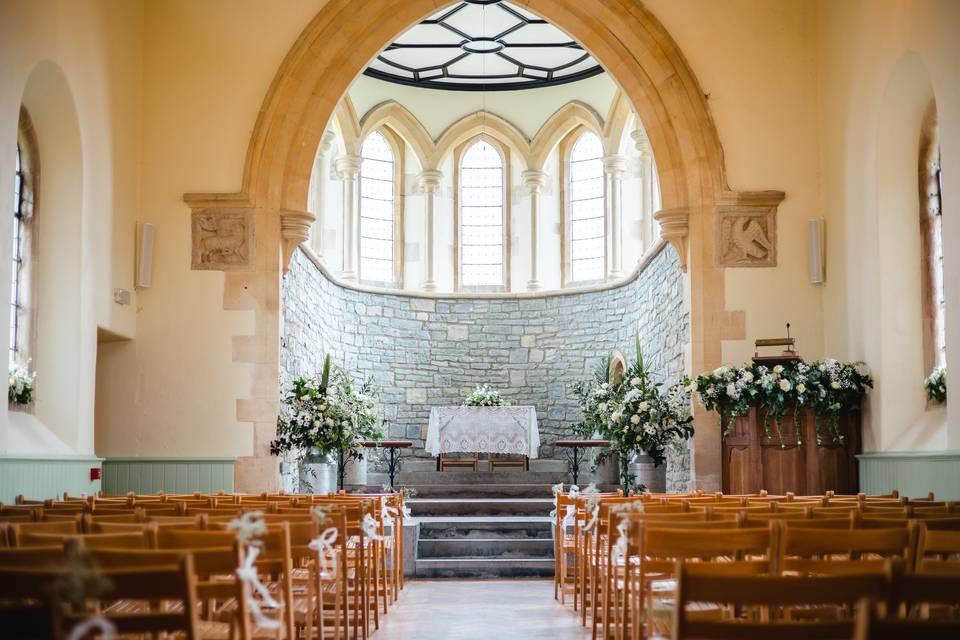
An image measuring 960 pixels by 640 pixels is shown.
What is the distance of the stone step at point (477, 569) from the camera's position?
10.2m

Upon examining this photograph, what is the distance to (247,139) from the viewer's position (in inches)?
451

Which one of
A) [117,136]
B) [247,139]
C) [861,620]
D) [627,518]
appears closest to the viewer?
[861,620]

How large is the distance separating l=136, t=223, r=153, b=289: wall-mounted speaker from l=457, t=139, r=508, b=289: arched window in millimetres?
7576

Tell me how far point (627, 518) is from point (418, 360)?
41.5 ft

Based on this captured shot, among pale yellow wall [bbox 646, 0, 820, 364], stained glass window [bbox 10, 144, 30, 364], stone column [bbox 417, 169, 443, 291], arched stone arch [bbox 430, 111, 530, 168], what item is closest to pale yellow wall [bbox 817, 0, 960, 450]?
pale yellow wall [bbox 646, 0, 820, 364]

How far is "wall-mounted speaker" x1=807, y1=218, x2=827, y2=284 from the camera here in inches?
435

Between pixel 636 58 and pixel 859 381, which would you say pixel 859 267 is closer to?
pixel 859 381

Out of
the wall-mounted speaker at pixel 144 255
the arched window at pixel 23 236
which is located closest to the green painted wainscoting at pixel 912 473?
the wall-mounted speaker at pixel 144 255

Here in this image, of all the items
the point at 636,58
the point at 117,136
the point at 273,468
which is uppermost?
the point at 636,58

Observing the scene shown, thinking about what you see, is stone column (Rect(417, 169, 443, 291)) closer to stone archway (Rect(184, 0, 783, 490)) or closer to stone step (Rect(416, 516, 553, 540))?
stone archway (Rect(184, 0, 783, 490))

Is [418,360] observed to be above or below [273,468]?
above

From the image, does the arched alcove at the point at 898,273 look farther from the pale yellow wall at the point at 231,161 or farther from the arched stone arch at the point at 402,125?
the arched stone arch at the point at 402,125

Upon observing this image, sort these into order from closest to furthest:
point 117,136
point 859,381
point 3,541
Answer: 1. point 3,541
2. point 859,381
3. point 117,136

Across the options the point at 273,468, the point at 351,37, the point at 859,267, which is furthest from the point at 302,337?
the point at 859,267
